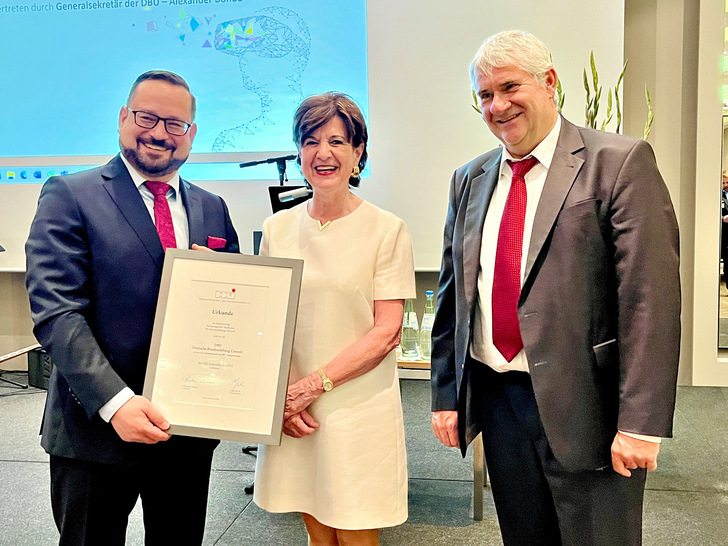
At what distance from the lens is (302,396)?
5.46 ft

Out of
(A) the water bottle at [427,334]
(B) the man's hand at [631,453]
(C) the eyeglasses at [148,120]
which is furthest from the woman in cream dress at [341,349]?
(A) the water bottle at [427,334]

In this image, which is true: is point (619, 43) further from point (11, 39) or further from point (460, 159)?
point (11, 39)

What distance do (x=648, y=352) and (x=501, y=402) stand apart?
1.29 ft

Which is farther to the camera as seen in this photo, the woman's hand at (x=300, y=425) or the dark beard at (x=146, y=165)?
the woman's hand at (x=300, y=425)

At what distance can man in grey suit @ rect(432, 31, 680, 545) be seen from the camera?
133 centimetres

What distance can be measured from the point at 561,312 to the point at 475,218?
35 cm

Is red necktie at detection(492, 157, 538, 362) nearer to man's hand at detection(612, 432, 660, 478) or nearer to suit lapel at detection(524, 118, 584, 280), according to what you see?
suit lapel at detection(524, 118, 584, 280)

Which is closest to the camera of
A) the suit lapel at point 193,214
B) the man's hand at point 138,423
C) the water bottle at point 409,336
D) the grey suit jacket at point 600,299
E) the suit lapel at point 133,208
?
the grey suit jacket at point 600,299

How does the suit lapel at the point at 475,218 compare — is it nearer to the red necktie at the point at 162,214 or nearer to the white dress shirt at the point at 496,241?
the white dress shirt at the point at 496,241

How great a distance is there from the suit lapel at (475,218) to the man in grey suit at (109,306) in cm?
74

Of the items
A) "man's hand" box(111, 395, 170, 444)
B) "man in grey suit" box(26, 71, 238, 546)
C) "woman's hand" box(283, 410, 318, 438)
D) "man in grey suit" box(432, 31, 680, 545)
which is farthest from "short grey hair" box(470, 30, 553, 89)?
"man's hand" box(111, 395, 170, 444)

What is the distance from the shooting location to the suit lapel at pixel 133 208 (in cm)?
153

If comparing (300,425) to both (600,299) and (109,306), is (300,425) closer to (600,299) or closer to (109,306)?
(109,306)

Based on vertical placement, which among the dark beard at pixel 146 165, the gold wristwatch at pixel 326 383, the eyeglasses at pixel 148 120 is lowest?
the gold wristwatch at pixel 326 383
